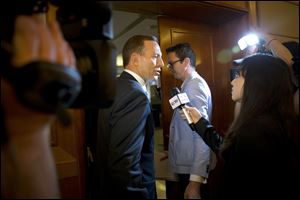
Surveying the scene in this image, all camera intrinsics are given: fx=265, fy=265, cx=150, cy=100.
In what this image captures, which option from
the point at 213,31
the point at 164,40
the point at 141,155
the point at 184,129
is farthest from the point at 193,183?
the point at 213,31

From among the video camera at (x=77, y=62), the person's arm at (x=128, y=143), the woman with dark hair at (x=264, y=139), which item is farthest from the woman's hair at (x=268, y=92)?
the video camera at (x=77, y=62)

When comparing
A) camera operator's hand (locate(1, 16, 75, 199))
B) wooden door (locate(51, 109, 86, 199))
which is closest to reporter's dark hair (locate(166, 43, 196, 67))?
wooden door (locate(51, 109, 86, 199))

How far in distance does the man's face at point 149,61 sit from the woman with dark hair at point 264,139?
391 mm

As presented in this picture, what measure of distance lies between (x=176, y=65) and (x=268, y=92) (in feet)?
2.27

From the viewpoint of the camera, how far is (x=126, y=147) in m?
0.70

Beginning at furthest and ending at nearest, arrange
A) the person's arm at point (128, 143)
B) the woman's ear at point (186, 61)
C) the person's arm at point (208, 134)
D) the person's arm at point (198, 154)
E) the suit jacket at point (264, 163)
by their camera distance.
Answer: the woman's ear at point (186, 61) → the person's arm at point (198, 154) → the person's arm at point (208, 134) → the person's arm at point (128, 143) → the suit jacket at point (264, 163)

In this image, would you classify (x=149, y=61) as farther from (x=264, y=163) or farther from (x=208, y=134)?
(x=264, y=163)

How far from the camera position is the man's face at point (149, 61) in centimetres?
96

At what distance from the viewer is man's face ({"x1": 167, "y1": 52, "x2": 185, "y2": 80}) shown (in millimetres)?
1275

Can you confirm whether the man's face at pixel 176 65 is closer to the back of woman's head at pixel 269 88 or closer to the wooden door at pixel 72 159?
the wooden door at pixel 72 159

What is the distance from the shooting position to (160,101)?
142 cm

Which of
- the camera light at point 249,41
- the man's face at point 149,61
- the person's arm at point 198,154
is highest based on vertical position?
the camera light at point 249,41

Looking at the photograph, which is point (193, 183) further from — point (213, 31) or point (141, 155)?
point (213, 31)

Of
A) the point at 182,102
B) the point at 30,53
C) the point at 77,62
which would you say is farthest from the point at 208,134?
the point at 30,53
